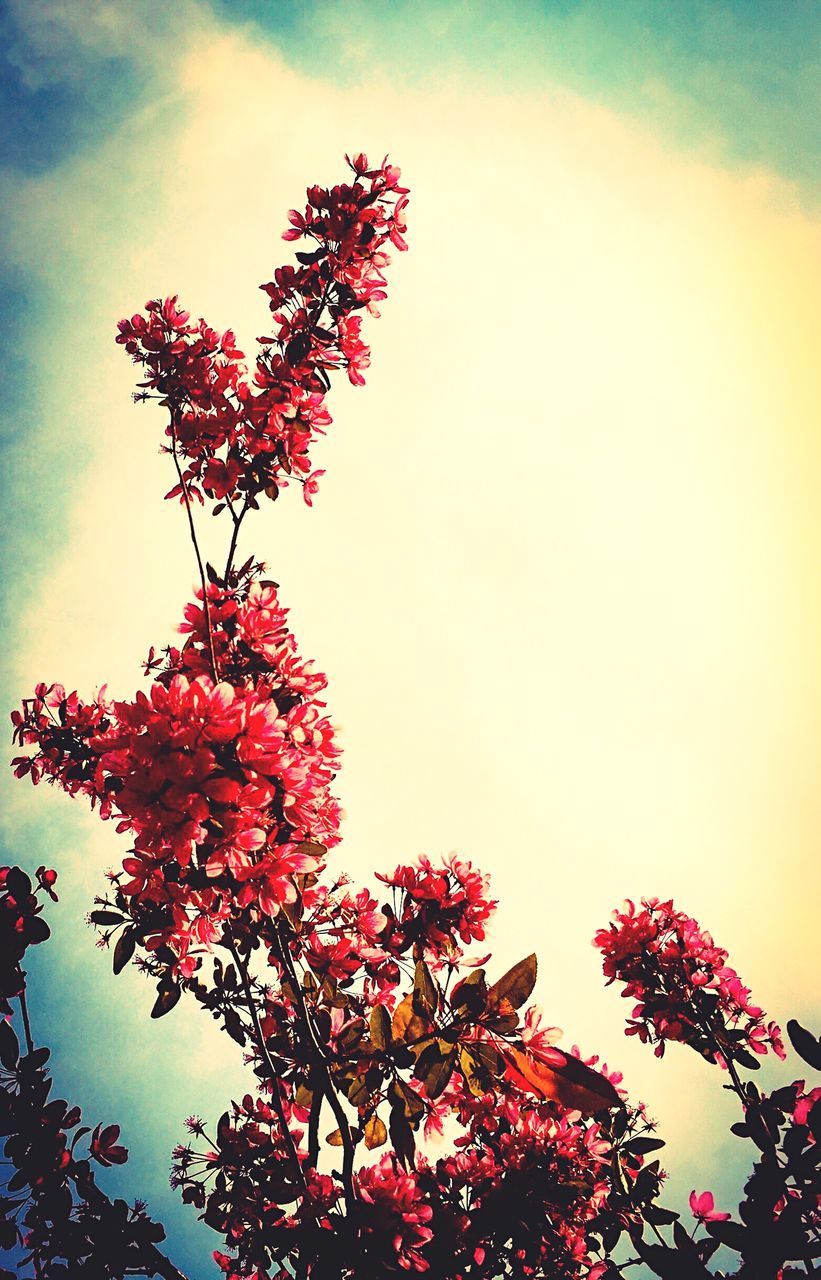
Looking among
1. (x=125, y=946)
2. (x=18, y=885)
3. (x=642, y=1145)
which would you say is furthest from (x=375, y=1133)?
(x=642, y=1145)

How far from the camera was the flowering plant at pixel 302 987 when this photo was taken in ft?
5.59

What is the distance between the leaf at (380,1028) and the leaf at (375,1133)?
1.38ft

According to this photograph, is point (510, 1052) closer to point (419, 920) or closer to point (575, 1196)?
point (419, 920)

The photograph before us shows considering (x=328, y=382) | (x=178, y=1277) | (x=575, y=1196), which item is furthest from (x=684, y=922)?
(x=328, y=382)

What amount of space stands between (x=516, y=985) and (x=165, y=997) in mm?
1406

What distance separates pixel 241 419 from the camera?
2.54m

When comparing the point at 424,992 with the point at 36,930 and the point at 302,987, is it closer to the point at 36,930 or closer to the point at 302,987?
the point at 302,987

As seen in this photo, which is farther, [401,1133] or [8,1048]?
[8,1048]

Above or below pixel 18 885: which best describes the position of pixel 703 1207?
below

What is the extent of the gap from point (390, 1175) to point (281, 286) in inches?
145

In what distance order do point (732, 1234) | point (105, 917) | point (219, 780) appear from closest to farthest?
point (219, 780) < point (732, 1234) < point (105, 917)

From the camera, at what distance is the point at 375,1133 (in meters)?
2.17

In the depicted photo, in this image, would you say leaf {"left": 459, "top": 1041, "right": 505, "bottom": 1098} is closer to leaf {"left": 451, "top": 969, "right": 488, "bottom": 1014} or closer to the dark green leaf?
leaf {"left": 451, "top": 969, "right": 488, "bottom": 1014}

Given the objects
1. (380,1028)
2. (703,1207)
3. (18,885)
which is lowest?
(703,1207)
